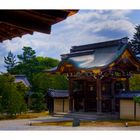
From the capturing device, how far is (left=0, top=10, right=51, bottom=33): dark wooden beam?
2.52 m

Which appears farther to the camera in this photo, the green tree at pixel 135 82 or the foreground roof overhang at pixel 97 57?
the green tree at pixel 135 82

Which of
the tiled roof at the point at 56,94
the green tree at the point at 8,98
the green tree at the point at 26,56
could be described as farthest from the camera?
the tiled roof at the point at 56,94

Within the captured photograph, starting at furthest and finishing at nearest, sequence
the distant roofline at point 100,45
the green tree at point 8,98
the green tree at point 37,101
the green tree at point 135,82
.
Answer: the green tree at point 37,101, the green tree at point 135,82, the distant roofline at point 100,45, the green tree at point 8,98

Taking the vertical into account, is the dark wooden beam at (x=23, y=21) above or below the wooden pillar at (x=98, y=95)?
above

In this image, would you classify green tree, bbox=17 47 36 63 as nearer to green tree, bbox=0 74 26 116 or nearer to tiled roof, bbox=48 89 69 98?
green tree, bbox=0 74 26 116

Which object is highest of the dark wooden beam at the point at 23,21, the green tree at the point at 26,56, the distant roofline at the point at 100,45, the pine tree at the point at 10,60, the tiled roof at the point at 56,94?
the distant roofline at the point at 100,45

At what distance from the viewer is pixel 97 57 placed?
43.0 feet

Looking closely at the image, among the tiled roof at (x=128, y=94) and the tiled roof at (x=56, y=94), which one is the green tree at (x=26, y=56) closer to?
the tiled roof at (x=56, y=94)

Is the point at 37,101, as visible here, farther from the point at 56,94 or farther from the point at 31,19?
the point at 31,19

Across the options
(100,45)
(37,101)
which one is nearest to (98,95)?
(100,45)

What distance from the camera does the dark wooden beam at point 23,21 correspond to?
2.52 m

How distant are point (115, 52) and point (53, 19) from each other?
32.7 feet

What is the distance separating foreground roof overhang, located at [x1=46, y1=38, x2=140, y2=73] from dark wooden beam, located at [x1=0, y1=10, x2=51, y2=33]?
349 inches

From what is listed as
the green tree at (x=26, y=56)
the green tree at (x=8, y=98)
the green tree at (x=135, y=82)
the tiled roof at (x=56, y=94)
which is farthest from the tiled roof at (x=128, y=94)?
the green tree at (x=8, y=98)
